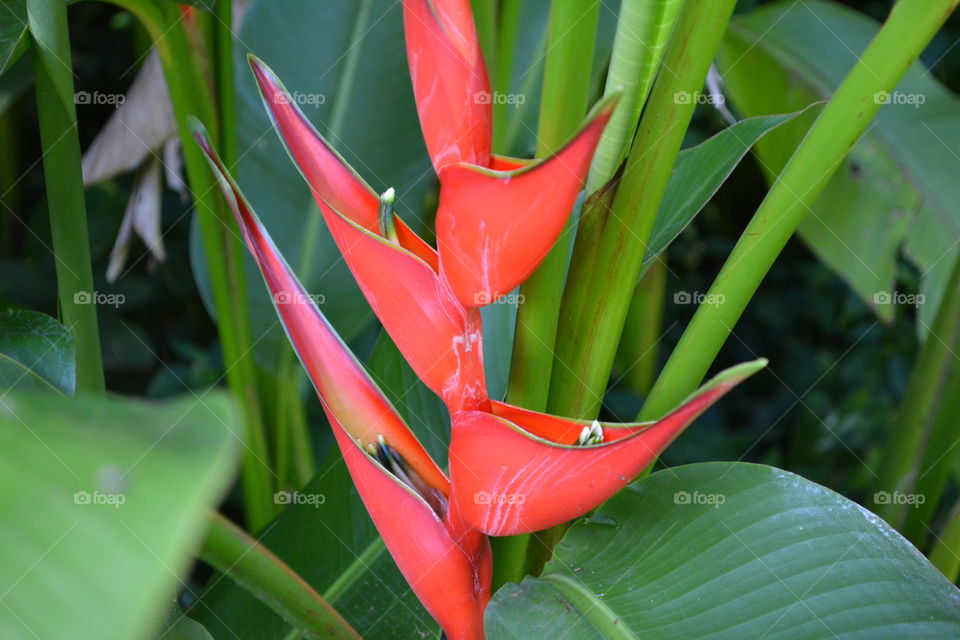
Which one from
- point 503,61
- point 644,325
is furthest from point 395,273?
point 644,325

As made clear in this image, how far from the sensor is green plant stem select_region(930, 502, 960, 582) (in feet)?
1.62

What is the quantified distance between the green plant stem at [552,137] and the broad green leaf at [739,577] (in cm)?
7

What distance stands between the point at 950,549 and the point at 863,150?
1.36ft

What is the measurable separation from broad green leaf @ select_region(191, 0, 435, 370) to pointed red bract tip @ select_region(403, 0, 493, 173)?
0.37 metres

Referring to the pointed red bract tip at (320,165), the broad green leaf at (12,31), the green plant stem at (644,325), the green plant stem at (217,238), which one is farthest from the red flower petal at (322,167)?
the green plant stem at (644,325)

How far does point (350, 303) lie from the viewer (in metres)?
0.68

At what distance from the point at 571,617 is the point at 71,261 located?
0.32 meters

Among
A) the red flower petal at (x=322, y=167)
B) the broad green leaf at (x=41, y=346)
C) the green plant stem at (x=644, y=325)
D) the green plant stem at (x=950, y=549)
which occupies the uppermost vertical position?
the red flower petal at (x=322, y=167)

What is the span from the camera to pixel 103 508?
0.45 ft

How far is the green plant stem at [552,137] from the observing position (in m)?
0.33

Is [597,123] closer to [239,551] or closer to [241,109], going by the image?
[239,551]

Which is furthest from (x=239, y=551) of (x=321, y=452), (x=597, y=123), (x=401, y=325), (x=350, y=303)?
(x=321, y=452)

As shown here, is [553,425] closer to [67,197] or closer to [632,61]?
[632,61]

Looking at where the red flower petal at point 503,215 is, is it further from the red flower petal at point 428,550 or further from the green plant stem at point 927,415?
the green plant stem at point 927,415
